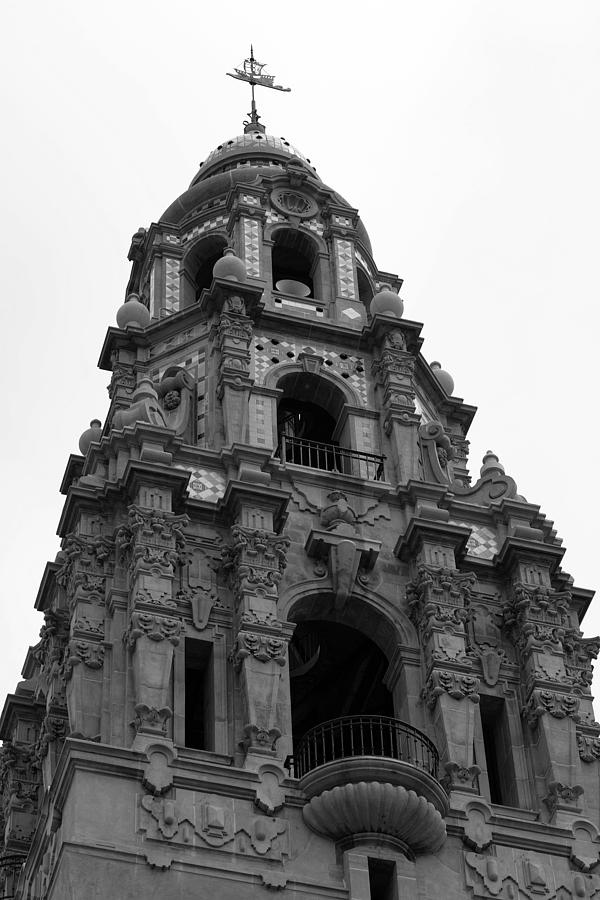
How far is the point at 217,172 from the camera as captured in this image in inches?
2130

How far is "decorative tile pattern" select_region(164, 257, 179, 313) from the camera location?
161 feet

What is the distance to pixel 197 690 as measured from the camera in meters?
39.0

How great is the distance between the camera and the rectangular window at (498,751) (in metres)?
38.4

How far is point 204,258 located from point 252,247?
2249 mm

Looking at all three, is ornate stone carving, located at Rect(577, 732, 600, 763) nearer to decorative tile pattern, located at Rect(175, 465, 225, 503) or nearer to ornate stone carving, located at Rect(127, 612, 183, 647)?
ornate stone carving, located at Rect(127, 612, 183, 647)

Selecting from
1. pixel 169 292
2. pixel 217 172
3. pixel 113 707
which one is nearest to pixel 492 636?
pixel 113 707

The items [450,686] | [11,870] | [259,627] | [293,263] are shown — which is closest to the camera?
[259,627]

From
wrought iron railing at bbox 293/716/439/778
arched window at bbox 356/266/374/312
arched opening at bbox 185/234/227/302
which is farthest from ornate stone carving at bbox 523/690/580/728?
arched opening at bbox 185/234/227/302

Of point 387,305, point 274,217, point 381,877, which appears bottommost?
point 381,877

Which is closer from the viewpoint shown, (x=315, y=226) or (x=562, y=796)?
(x=562, y=796)

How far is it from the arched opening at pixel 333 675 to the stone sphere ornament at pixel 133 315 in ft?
29.9

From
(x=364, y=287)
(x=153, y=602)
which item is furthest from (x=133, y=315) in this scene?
(x=153, y=602)

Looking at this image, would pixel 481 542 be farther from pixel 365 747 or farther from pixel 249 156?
pixel 249 156

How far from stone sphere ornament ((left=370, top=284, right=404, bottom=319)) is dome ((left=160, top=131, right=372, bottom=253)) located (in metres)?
4.52
